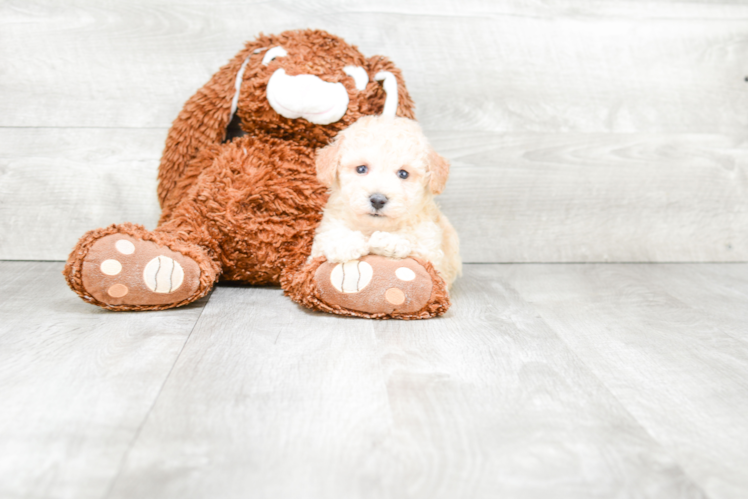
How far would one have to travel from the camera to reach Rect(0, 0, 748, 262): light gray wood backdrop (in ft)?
4.06

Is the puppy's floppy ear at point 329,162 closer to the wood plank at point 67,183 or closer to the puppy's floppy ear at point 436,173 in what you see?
the puppy's floppy ear at point 436,173

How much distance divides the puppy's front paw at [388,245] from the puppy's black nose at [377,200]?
5 centimetres

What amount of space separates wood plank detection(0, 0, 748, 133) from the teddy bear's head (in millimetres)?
185

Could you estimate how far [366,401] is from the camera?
0.69 m

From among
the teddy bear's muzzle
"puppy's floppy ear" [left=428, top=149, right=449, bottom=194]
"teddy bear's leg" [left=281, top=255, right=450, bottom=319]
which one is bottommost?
"teddy bear's leg" [left=281, top=255, right=450, bottom=319]

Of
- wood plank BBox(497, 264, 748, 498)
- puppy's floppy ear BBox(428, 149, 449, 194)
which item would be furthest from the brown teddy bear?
wood plank BBox(497, 264, 748, 498)

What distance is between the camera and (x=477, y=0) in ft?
4.22

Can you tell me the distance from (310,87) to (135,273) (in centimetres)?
41

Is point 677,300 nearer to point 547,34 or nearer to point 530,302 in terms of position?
point 530,302

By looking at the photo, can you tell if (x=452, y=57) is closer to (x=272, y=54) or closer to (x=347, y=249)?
(x=272, y=54)

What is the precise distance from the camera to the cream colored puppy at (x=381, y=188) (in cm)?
93

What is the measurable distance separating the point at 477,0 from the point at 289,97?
53 centimetres

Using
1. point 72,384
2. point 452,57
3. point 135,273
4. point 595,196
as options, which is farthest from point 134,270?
point 595,196

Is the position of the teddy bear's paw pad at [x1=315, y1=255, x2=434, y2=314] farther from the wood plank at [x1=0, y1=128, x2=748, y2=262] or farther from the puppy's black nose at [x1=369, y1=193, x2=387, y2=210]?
the wood plank at [x1=0, y1=128, x2=748, y2=262]
